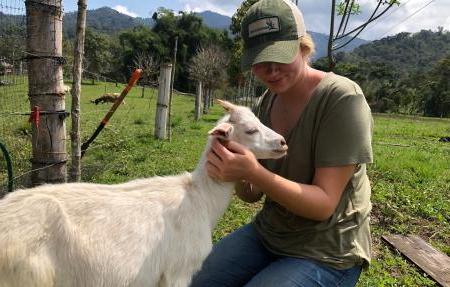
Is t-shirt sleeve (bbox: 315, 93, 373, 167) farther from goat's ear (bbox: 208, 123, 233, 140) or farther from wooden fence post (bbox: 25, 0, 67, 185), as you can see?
wooden fence post (bbox: 25, 0, 67, 185)

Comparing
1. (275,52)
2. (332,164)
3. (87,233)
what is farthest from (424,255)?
(87,233)

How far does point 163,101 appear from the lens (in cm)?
1091

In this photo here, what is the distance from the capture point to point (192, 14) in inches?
2362

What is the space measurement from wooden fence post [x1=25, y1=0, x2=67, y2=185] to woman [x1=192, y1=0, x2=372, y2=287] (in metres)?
1.91

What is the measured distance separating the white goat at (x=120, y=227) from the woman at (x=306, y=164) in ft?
0.61

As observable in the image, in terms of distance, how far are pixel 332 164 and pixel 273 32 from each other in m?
0.79

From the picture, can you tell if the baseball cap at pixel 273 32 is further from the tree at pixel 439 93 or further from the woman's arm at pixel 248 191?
the tree at pixel 439 93

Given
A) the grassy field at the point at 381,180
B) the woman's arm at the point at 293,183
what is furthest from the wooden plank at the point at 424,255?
the woman's arm at the point at 293,183

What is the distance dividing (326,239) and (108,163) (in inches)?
216

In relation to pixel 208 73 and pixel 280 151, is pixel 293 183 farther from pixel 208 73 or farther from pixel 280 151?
pixel 208 73

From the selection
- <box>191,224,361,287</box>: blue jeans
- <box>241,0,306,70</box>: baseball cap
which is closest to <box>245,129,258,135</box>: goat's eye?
<box>241,0,306,70</box>: baseball cap

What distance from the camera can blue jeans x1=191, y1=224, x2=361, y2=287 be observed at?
8.64ft

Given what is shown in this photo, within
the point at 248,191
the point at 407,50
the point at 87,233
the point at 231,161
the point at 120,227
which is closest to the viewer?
the point at 87,233

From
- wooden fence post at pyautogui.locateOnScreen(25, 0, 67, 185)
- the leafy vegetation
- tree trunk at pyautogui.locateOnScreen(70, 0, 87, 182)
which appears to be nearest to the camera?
wooden fence post at pyautogui.locateOnScreen(25, 0, 67, 185)
